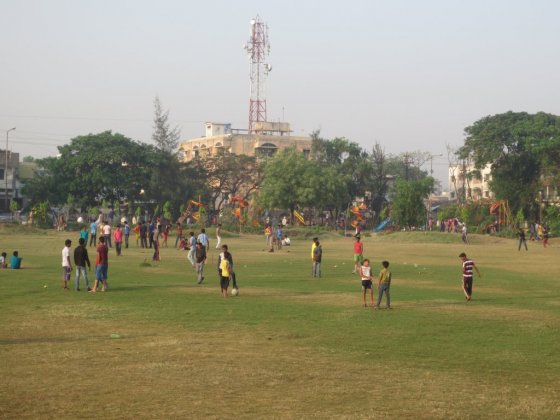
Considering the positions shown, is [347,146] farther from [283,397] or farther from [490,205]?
[283,397]

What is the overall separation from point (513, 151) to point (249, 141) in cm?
4899

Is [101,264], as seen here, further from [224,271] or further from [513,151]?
[513,151]

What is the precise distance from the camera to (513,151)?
84812mm

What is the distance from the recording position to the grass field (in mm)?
11734

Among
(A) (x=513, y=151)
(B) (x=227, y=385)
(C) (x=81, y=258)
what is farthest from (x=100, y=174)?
(B) (x=227, y=385)

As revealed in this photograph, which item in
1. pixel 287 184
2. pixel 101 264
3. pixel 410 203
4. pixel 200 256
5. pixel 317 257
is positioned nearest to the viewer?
pixel 101 264

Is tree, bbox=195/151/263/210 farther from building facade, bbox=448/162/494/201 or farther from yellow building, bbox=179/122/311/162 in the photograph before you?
building facade, bbox=448/162/494/201

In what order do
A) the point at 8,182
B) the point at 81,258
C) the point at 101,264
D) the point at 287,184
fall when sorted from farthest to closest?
the point at 8,182
the point at 287,184
the point at 81,258
the point at 101,264

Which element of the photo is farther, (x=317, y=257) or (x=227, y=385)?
(x=317, y=257)

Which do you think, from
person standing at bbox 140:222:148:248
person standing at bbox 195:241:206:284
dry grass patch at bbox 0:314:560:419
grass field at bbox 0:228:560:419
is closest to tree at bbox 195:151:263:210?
person standing at bbox 140:222:148:248

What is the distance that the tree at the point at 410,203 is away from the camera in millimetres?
79575

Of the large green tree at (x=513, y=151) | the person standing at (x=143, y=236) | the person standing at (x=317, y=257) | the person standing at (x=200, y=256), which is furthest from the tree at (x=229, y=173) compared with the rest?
the person standing at (x=200, y=256)

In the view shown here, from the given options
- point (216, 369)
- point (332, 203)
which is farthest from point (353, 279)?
point (332, 203)

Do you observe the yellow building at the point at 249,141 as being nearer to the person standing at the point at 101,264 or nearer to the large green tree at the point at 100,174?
the large green tree at the point at 100,174
